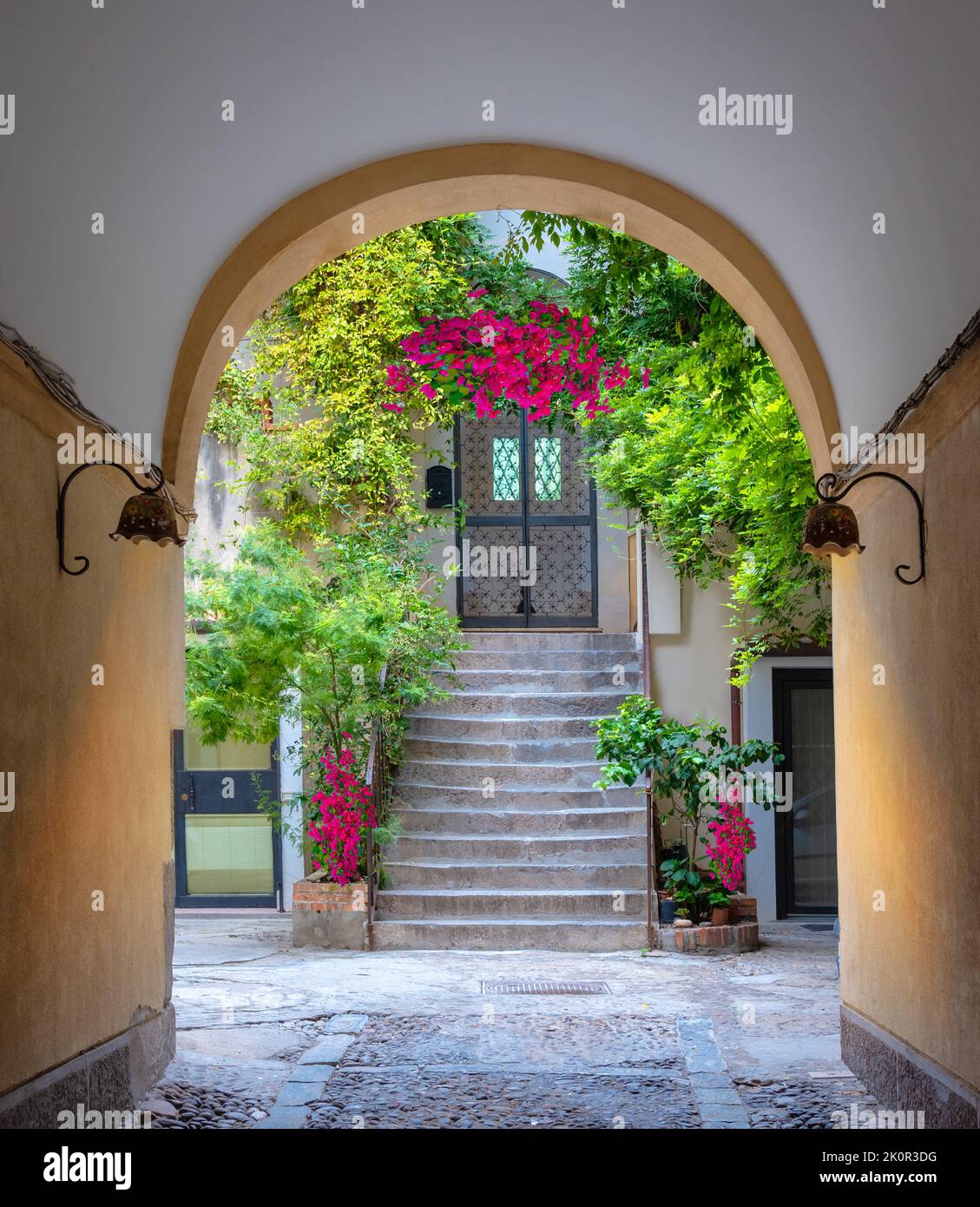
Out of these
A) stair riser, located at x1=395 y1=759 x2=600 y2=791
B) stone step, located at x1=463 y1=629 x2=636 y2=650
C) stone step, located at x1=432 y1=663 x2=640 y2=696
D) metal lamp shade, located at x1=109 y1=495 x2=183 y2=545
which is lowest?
stair riser, located at x1=395 y1=759 x2=600 y2=791

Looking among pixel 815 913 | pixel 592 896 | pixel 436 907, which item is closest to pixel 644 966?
pixel 592 896

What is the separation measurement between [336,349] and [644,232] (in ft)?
19.0

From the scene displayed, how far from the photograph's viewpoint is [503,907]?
30.7ft

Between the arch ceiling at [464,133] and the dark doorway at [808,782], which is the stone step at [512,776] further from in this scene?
the arch ceiling at [464,133]

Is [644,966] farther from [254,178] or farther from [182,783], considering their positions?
[254,178]

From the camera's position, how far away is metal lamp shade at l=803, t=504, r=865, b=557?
4.98m

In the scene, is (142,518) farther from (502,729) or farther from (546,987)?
(502,729)

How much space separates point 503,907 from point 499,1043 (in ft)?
10.00

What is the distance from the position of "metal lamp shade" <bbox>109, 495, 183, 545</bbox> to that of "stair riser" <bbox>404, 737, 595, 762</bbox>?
→ 6.16 meters

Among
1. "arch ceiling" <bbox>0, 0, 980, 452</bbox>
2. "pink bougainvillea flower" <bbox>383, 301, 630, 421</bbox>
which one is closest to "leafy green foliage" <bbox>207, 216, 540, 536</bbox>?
"pink bougainvillea flower" <bbox>383, 301, 630, 421</bbox>

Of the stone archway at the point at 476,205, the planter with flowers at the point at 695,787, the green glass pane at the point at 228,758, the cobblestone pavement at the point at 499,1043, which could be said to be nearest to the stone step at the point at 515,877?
the planter with flowers at the point at 695,787

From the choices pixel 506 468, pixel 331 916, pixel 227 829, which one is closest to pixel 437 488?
pixel 506 468

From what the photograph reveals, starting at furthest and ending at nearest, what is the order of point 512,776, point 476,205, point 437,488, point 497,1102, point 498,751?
1. point 437,488
2. point 498,751
3. point 512,776
4. point 476,205
5. point 497,1102

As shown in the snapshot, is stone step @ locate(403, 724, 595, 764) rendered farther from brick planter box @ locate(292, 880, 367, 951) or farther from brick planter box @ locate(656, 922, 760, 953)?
brick planter box @ locate(656, 922, 760, 953)
